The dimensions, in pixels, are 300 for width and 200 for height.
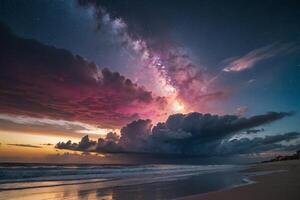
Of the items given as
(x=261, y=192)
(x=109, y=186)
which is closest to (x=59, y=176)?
(x=109, y=186)

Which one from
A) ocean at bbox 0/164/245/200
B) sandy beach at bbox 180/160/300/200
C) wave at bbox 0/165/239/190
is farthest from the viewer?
wave at bbox 0/165/239/190

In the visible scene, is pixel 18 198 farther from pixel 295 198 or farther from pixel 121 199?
pixel 295 198

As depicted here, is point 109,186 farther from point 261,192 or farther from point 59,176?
point 59,176

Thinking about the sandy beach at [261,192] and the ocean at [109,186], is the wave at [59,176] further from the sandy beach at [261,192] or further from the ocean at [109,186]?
the sandy beach at [261,192]

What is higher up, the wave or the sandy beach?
the wave

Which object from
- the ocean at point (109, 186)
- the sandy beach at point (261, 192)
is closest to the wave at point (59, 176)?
the ocean at point (109, 186)

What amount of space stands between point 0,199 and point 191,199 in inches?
377

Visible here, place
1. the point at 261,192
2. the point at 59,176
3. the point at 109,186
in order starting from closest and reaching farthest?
the point at 261,192 < the point at 109,186 < the point at 59,176

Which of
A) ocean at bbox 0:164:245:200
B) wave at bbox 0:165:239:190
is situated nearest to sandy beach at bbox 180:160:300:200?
ocean at bbox 0:164:245:200

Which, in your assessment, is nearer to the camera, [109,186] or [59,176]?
[109,186]

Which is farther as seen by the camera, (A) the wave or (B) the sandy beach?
(A) the wave

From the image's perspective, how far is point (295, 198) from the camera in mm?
9461

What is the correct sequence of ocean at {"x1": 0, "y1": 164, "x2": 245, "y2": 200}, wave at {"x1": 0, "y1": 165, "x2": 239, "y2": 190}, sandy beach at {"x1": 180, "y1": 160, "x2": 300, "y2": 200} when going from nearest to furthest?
sandy beach at {"x1": 180, "y1": 160, "x2": 300, "y2": 200}, ocean at {"x1": 0, "y1": 164, "x2": 245, "y2": 200}, wave at {"x1": 0, "y1": 165, "x2": 239, "y2": 190}

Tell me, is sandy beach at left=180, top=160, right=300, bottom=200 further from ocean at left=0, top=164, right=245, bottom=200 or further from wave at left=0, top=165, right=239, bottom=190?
wave at left=0, top=165, right=239, bottom=190
